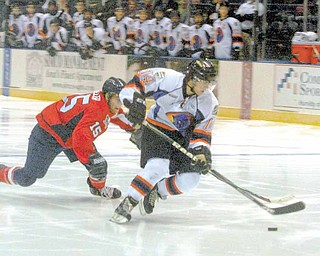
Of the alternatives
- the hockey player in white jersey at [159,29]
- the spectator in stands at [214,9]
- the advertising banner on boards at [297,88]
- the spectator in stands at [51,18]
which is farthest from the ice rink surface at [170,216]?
the spectator in stands at [51,18]

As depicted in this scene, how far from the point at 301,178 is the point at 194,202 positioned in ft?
4.88

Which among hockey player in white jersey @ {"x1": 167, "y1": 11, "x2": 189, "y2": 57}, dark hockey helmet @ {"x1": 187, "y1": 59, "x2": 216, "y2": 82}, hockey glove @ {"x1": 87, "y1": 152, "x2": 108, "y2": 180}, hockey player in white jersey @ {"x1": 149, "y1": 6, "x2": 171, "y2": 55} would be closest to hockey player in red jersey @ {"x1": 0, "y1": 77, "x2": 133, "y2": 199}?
hockey glove @ {"x1": 87, "y1": 152, "x2": 108, "y2": 180}

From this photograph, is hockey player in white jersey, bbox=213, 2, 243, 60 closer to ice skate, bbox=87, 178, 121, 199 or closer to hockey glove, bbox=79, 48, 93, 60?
hockey glove, bbox=79, 48, 93, 60

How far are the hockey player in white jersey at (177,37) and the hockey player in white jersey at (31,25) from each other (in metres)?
2.85

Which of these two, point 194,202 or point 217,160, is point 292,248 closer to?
point 194,202

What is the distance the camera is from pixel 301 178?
22.7 feet

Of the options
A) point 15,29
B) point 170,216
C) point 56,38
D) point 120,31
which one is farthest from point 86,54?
point 170,216

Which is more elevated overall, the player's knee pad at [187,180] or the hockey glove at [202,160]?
the hockey glove at [202,160]

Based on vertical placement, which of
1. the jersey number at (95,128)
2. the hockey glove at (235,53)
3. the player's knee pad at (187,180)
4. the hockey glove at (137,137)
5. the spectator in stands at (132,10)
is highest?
the spectator in stands at (132,10)

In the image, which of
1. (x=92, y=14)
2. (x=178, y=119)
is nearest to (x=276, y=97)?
(x=92, y=14)

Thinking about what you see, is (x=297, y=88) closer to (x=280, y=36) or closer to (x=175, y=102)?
(x=280, y=36)

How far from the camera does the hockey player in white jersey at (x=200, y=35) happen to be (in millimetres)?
12273

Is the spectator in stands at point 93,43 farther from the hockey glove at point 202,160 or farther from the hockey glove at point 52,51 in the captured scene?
the hockey glove at point 202,160

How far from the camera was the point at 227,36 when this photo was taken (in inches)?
473
